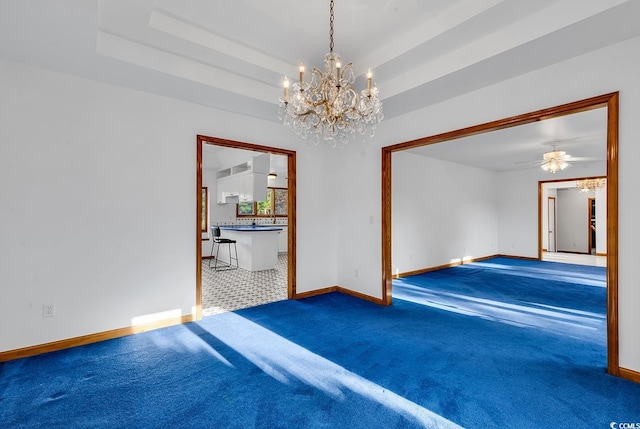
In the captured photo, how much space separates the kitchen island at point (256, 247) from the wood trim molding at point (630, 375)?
18.6 feet

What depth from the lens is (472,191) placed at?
804 cm

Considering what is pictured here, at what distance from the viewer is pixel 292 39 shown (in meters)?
2.85

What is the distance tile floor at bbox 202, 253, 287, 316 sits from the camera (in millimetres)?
4150

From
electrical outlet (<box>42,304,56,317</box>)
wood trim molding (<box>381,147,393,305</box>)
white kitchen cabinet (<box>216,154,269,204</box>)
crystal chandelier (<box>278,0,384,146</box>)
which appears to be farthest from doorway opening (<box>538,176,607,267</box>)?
electrical outlet (<box>42,304,56,317</box>)

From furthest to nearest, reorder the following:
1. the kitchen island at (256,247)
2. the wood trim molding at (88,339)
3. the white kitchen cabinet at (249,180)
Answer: the white kitchen cabinet at (249,180), the kitchen island at (256,247), the wood trim molding at (88,339)

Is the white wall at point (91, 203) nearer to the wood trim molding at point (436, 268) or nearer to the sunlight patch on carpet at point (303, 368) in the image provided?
the sunlight patch on carpet at point (303, 368)

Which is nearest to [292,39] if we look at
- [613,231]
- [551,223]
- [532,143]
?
[613,231]

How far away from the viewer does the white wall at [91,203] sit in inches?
104

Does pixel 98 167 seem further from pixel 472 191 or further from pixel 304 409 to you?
pixel 472 191

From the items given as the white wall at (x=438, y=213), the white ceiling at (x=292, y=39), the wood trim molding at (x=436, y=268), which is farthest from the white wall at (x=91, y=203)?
the wood trim molding at (x=436, y=268)

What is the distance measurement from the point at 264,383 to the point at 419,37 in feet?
10.6

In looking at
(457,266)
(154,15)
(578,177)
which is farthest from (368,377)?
(578,177)

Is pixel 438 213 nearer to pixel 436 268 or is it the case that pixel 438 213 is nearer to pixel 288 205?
pixel 436 268

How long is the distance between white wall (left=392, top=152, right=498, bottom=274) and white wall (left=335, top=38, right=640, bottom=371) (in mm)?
1777
